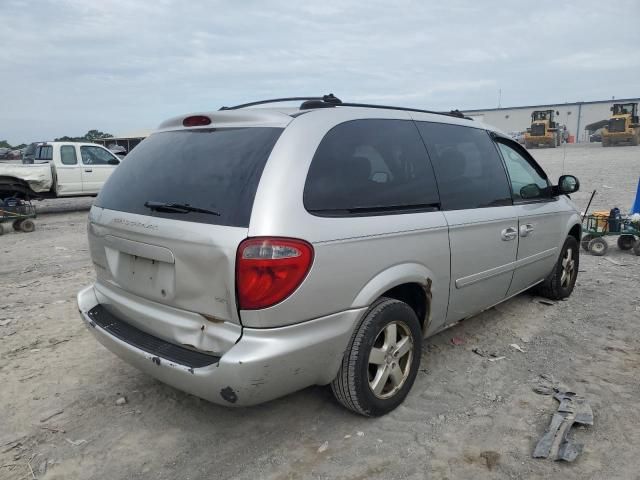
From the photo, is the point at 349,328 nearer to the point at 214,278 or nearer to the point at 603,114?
the point at 214,278

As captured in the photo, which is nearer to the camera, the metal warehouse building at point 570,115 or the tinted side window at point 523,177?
the tinted side window at point 523,177

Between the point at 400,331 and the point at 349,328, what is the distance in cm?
54

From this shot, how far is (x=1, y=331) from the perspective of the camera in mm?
4332

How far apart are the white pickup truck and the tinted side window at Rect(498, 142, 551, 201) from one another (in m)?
9.39

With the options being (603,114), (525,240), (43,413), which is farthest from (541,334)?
(603,114)

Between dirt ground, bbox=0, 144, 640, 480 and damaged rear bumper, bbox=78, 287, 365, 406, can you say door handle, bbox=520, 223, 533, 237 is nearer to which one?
dirt ground, bbox=0, 144, 640, 480

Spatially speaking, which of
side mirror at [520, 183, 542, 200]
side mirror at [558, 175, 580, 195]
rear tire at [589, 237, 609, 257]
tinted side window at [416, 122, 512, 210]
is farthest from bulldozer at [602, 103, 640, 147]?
tinted side window at [416, 122, 512, 210]

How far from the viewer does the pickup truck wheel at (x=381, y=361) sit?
102 inches

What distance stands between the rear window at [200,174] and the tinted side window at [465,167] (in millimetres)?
1278

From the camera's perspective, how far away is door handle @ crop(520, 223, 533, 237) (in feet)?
12.7

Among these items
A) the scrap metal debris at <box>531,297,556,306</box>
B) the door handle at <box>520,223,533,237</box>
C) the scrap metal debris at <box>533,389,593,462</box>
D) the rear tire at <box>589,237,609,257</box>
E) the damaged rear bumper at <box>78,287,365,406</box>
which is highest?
the door handle at <box>520,223,533,237</box>

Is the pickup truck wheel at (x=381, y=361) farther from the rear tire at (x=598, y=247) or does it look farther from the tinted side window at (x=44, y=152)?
the tinted side window at (x=44, y=152)

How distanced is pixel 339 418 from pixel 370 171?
148 cm

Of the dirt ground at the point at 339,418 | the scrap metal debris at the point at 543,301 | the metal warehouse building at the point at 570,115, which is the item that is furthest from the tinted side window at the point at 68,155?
the metal warehouse building at the point at 570,115
